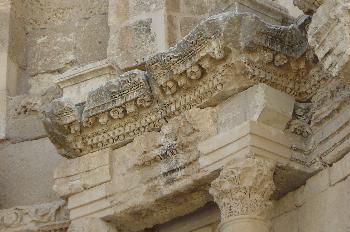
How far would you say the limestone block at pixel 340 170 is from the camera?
20.9 feet

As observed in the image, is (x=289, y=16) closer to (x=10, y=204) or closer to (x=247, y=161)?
(x=247, y=161)

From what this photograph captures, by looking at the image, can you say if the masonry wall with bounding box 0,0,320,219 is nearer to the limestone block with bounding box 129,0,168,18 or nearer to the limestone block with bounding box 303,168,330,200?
the limestone block with bounding box 129,0,168,18

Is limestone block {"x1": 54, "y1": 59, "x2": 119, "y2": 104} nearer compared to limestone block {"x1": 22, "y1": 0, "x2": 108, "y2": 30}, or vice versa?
limestone block {"x1": 54, "y1": 59, "x2": 119, "y2": 104}

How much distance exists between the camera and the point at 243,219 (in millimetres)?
6305

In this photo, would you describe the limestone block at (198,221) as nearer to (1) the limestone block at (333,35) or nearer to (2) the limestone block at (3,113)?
(2) the limestone block at (3,113)

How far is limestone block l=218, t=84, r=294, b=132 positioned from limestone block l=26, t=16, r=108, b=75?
2.62 metres

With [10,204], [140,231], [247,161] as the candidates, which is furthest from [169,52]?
[10,204]

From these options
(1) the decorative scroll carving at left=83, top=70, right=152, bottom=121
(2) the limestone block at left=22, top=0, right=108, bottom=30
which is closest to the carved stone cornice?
(1) the decorative scroll carving at left=83, top=70, right=152, bottom=121

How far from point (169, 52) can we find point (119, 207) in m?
1.25

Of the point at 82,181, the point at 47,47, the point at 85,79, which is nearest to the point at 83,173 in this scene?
the point at 82,181

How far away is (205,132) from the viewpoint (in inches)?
265

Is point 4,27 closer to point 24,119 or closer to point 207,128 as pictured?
point 24,119

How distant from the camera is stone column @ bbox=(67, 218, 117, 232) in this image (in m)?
7.13

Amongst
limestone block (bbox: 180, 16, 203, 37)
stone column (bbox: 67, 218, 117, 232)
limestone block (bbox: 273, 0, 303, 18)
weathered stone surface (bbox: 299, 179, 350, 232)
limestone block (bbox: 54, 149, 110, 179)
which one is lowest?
weathered stone surface (bbox: 299, 179, 350, 232)
